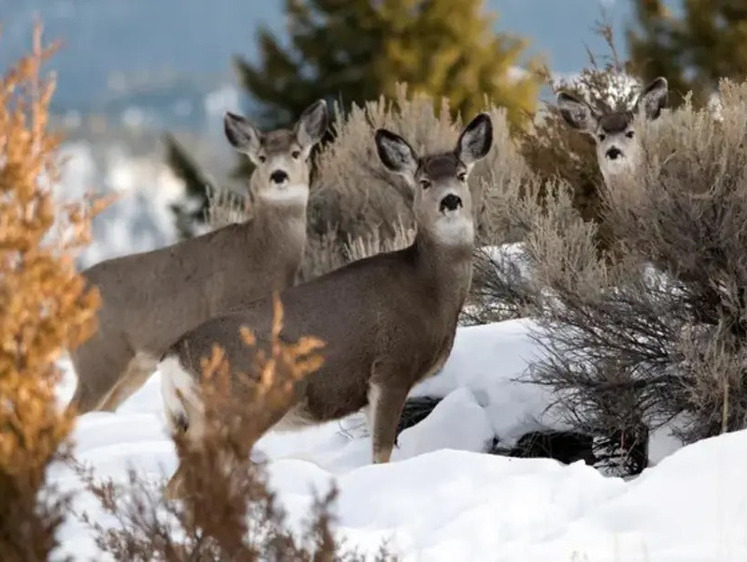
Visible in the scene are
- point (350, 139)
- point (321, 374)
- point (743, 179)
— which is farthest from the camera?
point (350, 139)

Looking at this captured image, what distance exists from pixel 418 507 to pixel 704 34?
64.0 ft

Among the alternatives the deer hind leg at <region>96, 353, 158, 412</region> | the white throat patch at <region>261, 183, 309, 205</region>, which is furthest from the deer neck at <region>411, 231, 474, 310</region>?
the deer hind leg at <region>96, 353, 158, 412</region>

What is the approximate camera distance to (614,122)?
446 inches

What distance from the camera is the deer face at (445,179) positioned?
820 cm

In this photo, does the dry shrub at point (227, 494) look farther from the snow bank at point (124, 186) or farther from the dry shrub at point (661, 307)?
the snow bank at point (124, 186)

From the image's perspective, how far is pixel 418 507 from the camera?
6000 mm

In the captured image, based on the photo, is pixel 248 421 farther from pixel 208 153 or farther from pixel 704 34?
pixel 208 153

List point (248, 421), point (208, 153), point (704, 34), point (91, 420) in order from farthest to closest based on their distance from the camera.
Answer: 1. point (208, 153)
2. point (704, 34)
3. point (91, 420)
4. point (248, 421)

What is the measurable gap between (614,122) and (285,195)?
258 centimetres

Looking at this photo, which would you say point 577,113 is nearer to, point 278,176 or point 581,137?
point 581,137

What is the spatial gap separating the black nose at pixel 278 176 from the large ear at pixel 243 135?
0.31 m

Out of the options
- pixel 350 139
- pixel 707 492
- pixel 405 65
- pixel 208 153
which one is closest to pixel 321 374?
pixel 707 492

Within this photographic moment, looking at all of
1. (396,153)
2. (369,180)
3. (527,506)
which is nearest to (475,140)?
(396,153)

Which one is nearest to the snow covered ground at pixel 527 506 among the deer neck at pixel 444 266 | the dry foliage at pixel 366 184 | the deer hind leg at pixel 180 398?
the deer hind leg at pixel 180 398
